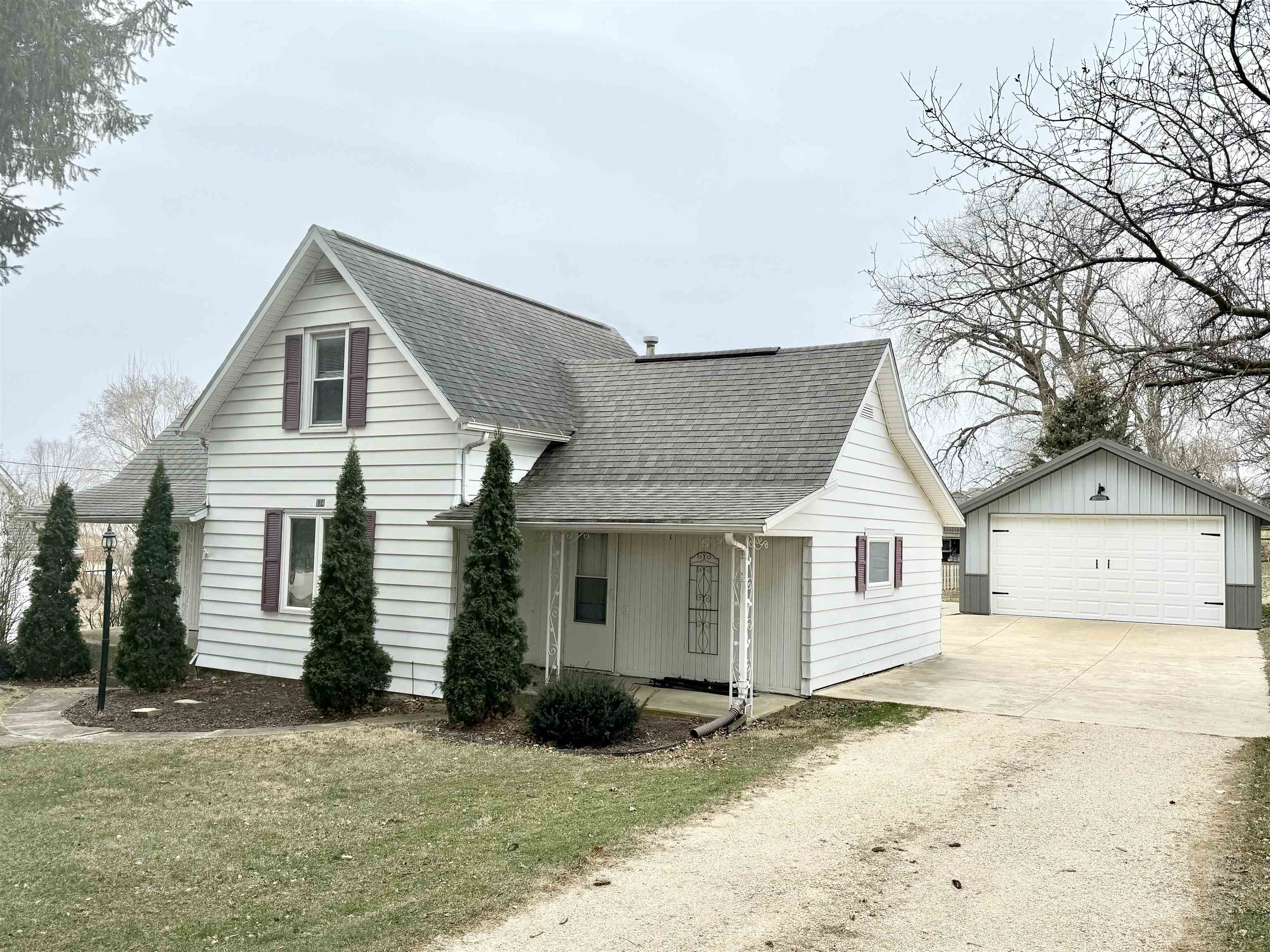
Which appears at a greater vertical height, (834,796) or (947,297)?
(947,297)

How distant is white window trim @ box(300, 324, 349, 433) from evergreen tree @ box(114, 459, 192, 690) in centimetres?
199

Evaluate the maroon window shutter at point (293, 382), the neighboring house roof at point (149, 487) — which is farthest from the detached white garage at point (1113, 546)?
the neighboring house roof at point (149, 487)

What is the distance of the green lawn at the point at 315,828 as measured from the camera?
16.9 ft

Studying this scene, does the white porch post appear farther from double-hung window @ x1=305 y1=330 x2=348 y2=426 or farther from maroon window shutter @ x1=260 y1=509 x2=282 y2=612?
maroon window shutter @ x1=260 y1=509 x2=282 y2=612

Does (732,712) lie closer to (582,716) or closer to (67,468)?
(582,716)

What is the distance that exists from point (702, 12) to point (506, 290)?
581 centimetres

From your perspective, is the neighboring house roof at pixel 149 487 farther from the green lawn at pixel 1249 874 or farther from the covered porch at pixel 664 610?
the green lawn at pixel 1249 874

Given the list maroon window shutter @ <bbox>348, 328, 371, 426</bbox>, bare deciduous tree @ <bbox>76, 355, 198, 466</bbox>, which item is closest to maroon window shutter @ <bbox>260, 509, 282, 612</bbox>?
maroon window shutter @ <bbox>348, 328, 371, 426</bbox>

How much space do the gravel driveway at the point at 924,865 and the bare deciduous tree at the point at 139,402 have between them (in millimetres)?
38663

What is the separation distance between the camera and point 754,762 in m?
8.88

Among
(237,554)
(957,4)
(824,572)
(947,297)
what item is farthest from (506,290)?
(947,297)

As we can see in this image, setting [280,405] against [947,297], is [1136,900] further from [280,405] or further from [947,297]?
[280,405]

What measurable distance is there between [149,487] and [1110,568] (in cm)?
2053

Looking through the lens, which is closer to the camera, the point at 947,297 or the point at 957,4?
the point at 947,297
